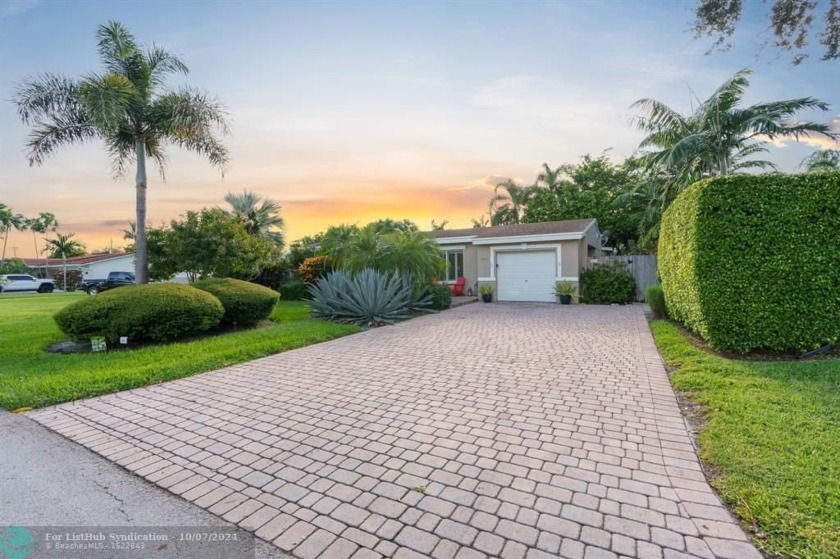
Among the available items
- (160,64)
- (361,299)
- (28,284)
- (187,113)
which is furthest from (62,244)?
(361,299)

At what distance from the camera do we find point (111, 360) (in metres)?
6.55

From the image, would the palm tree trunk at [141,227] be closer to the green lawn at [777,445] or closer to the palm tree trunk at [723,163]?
the green lawn at [777,445]

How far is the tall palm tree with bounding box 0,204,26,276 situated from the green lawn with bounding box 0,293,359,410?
119ft

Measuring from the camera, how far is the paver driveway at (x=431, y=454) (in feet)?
7.45

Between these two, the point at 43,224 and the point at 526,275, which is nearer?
the point at 526,275

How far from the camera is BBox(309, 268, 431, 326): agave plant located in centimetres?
1059

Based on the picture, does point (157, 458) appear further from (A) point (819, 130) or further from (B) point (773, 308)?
(A) point (819, 130)

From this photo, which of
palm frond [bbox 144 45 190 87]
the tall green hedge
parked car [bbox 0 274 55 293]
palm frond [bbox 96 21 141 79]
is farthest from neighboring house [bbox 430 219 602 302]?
parked car [bbox 0 274 55 293]

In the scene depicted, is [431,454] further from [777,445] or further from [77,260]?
[77,260]

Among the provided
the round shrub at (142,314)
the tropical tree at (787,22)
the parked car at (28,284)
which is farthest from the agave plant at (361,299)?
the parked car at (28,284)

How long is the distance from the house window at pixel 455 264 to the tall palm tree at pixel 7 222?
3805 centimetres

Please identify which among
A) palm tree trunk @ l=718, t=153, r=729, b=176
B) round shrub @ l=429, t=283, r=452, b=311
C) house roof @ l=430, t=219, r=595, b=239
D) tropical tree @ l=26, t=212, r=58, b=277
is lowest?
round shrub @ l=429, t=283, r=452, b=311

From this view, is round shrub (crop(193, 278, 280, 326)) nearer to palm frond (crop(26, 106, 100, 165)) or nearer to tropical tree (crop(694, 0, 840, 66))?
palm frond (crop(26, 106, 100, 165))

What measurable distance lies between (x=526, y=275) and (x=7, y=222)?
160ft
